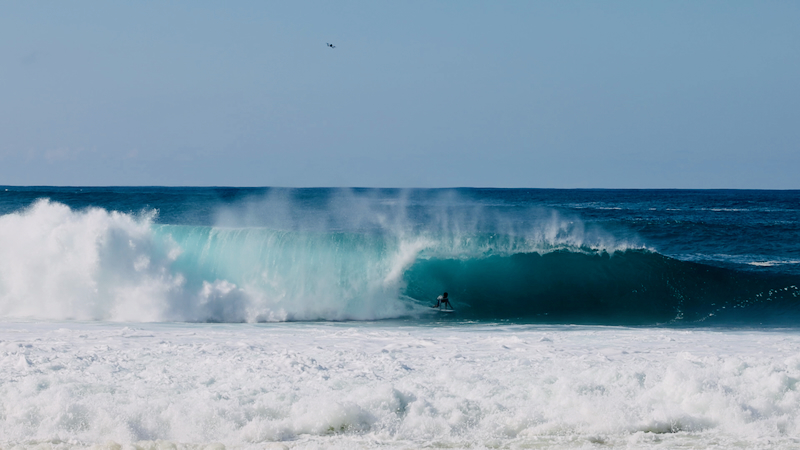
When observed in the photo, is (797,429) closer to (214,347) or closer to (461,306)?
(214,347)

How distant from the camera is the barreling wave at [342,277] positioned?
1214cm

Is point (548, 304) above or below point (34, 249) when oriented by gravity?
below

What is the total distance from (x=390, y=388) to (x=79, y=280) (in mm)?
8404

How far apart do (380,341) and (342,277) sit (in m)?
5.89

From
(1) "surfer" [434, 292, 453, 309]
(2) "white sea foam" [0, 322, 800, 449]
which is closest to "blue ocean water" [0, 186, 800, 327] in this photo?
(1) "surfer" [434, 292, 453, 309]

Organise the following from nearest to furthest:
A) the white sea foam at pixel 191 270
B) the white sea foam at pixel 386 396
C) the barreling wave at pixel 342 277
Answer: the white sea foam at pixel 386 396
the white sea foam at pixel 191 270
the barreling wave at pixel 342 277

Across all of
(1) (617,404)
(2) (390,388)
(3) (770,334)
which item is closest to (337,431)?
(2) (390,388)

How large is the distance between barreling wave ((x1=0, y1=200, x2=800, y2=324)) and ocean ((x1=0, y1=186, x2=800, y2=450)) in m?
0.05

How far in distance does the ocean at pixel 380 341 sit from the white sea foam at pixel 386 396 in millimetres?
22

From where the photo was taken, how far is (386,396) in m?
5.83

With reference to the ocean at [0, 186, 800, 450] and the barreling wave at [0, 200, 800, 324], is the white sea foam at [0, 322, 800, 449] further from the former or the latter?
the barreling wave at [0, 200, 800, 324]

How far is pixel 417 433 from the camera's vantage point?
5457 millimetres

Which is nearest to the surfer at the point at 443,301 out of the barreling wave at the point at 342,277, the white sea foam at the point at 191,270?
the barreling wave at the point at 342,277

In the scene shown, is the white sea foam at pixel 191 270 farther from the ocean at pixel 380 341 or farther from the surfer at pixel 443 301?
the surfer at pixel 443 301
